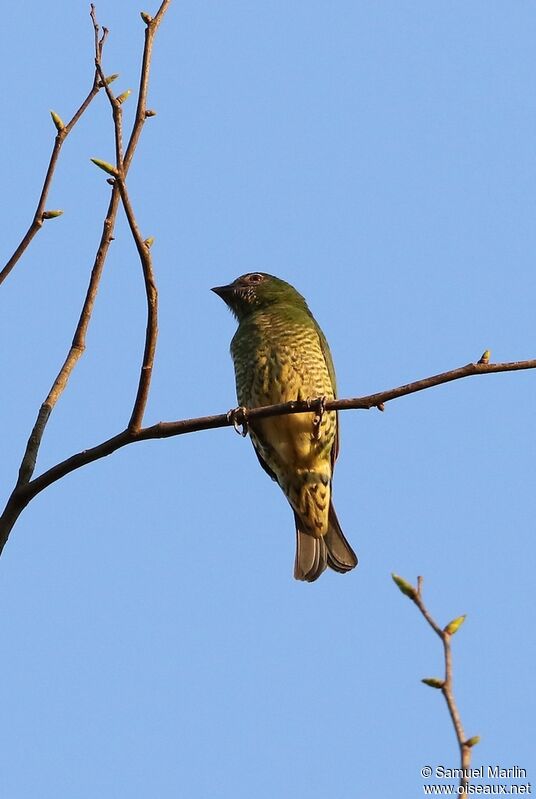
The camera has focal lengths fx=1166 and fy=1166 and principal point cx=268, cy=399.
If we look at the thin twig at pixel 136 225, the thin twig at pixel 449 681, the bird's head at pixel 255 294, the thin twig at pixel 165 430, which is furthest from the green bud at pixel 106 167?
the bird's head at pixel 255 294

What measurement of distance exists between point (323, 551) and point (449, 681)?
4.99m

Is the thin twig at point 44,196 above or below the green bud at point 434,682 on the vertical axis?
above

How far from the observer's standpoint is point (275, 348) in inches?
291

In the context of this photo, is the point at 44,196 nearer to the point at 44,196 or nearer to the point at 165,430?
the point at 44,196

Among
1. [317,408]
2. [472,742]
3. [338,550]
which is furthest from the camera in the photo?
[338,550]

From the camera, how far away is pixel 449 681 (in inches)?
110

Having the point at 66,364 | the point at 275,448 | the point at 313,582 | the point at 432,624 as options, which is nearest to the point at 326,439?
the point at 275,448

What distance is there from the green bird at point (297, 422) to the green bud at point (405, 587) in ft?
12.8

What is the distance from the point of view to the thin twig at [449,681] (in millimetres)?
2584

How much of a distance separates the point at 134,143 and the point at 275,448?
136 inches

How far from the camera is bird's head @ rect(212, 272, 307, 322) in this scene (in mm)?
8172

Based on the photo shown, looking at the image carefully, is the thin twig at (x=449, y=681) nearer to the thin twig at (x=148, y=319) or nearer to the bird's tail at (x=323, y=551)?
the thin twig at (x=148, y=319)

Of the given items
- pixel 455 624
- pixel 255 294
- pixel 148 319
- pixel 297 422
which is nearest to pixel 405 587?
pixel 455 624

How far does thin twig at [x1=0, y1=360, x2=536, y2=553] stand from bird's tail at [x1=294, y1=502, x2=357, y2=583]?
348cm
